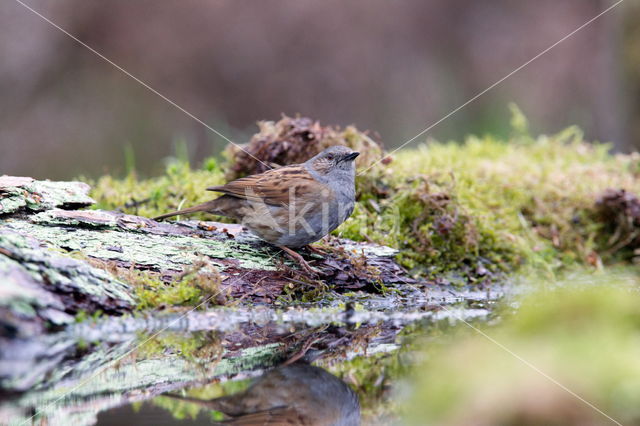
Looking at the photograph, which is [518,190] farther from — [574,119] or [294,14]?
[294,14]

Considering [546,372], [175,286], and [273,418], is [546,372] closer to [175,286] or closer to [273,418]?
[273,418]

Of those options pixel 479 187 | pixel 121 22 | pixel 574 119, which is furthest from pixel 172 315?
pixel 121 22

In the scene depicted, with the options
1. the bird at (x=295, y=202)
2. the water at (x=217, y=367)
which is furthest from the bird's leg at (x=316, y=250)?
the water at (x=217, y=367)

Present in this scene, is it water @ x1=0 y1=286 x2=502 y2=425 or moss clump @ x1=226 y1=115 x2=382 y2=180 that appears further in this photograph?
moss clump @ x1=226 y1=115 x2=382 y2=180

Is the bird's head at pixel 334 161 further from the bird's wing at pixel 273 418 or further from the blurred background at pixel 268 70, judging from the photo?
the blurred background at pixel 268 70

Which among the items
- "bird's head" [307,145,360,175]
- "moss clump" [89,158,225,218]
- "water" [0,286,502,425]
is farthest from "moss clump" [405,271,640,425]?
"moss clump" [89,158,225,218]

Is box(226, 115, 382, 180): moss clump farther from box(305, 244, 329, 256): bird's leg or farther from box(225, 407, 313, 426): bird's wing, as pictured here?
box(225, 407, 313, 426): bird's wing

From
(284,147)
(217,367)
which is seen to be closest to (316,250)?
(284,147)
